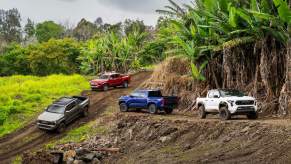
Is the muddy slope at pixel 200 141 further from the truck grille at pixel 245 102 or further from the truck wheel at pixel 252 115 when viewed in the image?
the truck wheel at pixel 252 115

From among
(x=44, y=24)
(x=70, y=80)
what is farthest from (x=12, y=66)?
(x=44, y=24)

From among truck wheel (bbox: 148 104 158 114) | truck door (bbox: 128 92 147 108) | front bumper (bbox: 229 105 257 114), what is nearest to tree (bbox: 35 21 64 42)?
truck door (bbox: 128 92 147 108)

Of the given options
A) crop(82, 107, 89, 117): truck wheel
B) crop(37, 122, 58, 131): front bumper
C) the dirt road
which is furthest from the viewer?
crop(82, 107, 89, 117): truck wheel

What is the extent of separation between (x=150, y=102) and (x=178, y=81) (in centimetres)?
472

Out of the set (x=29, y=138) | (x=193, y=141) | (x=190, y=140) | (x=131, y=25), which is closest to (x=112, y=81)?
(x=29, y=138)

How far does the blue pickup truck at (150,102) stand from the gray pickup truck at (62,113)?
10.3 ft

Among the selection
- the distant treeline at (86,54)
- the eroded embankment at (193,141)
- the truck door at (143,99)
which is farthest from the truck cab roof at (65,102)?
the distant treeline at (86,54)

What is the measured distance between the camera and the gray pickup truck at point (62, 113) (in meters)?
33.4

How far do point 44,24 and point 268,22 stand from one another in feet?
341

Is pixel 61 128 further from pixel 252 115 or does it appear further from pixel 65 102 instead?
pixel 252 115

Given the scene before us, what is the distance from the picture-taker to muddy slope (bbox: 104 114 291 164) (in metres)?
19.0

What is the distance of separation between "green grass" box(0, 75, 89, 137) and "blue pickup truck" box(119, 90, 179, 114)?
818 cm

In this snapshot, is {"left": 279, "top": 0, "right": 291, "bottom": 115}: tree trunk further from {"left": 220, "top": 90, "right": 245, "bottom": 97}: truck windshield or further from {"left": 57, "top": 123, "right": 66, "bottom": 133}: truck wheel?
{"left": 57, "top": 123, "right": 66, "bottom": 133}: truck wheel

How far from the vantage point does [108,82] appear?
159ft
